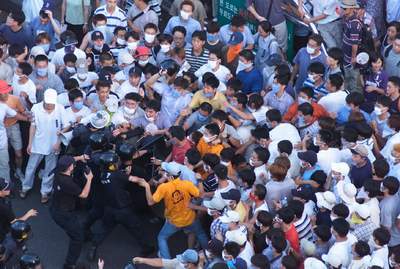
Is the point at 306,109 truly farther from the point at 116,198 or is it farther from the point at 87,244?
the point at 87,244

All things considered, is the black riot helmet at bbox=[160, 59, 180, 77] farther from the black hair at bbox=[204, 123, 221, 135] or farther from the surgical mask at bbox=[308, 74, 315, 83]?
the surgical mask at bbox=[308, 74, 315, 83]

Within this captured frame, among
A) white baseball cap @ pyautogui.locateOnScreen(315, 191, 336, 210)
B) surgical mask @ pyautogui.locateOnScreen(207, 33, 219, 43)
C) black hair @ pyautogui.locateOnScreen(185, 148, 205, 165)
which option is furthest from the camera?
surgical mask @ pyautogui.locateOnScreen(207, 33, 219, 43)

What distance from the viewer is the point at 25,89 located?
10.1 metres

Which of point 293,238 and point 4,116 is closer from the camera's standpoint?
point 293,238

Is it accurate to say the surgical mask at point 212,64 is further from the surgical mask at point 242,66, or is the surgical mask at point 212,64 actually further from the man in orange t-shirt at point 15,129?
the man in orange t-shirt at point 15,129

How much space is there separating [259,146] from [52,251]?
287 centimetres

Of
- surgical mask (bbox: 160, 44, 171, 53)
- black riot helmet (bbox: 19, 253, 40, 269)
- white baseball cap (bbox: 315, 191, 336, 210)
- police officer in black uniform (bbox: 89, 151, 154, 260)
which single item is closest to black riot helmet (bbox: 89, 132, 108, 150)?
police officer in black uniform (bbox: 89, 151, 154, 260)

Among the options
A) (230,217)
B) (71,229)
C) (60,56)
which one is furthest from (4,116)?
(230,217)

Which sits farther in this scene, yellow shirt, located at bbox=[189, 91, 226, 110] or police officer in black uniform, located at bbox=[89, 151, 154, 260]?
yellow shirt, located at bbox=[189, 91, 226, 110]

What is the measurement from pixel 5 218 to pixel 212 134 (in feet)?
8.32

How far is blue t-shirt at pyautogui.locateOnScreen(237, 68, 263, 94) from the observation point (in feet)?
34.4

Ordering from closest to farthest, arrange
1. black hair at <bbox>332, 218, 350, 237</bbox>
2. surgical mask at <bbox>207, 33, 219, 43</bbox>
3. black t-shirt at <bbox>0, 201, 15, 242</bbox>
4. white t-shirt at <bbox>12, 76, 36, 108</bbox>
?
black hair at <bbox>332, 218, 350, 237</bbox>, black t-shirt at <bbox>0, 201, 15, 242</bbox>, white t-shirt at <bbox>12, 76, 36, 108</bbox>, surgical mask at <bbox>207, 33, 219, 43</bbox>

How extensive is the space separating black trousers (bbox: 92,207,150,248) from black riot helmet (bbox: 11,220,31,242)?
1.09 meters

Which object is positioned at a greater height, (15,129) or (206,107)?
(206,107)
